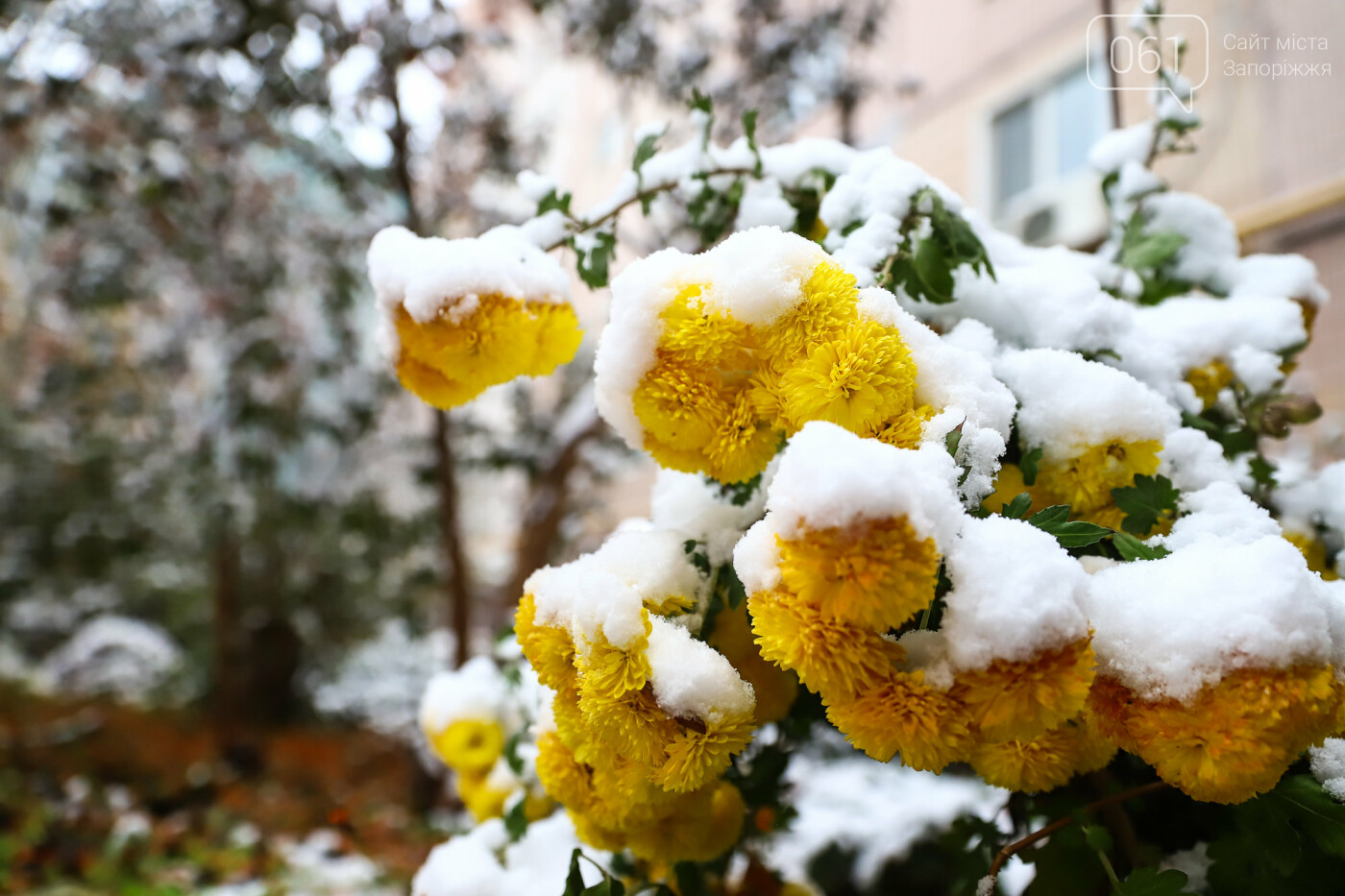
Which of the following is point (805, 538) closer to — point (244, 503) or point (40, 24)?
point (40, 24)

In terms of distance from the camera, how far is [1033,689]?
1.23 ft

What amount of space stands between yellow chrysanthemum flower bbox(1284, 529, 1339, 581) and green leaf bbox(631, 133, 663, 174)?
2.23 ft

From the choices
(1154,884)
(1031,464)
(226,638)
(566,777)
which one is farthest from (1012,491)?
(226,638)

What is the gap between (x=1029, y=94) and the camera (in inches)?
126

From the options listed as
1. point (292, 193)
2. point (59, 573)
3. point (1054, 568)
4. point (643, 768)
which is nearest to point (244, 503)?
point (292, 193)

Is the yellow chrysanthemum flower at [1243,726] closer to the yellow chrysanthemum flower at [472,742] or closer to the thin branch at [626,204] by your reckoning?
the thin branch at [626,204]

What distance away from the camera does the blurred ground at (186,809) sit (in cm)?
203

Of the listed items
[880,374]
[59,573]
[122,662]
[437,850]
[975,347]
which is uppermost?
[59,573]

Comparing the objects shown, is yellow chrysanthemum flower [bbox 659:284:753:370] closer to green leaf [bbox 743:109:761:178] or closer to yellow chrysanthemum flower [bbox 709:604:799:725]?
yellow chrysanthemum flower [bbox 709:604:799:725]

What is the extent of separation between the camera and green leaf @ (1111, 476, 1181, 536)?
0.54 meters

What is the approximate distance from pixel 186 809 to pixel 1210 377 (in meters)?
3.29

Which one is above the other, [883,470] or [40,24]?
[40,24]

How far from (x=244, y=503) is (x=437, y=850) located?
115 inches

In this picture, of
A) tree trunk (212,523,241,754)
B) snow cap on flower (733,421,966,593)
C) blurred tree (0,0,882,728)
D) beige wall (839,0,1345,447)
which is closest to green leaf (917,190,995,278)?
snow cap on flower (733,421,966,593)
